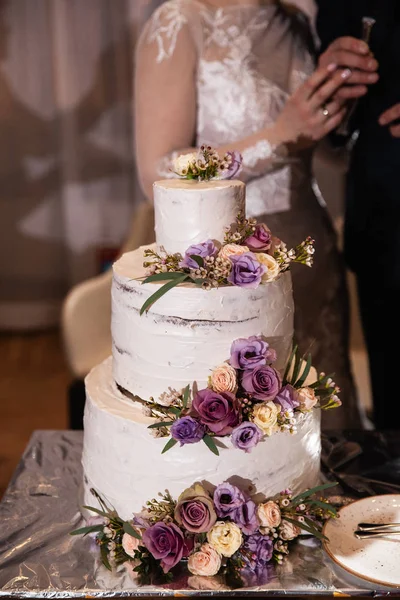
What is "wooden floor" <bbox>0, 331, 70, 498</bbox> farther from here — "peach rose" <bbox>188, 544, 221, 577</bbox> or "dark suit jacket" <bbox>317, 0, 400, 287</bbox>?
"peach rose" <bbox>188, 544, 221, 577</bbox>

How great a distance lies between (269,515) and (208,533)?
111mm

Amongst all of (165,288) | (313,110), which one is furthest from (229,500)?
(313,110)

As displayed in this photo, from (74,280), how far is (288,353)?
348 centimetres

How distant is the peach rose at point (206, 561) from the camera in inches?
48.7

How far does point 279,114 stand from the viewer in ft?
6.46

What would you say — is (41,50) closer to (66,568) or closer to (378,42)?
(378,42)

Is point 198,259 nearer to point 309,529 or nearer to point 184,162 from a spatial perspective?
point 184,162

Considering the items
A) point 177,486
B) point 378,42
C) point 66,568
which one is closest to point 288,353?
point 177,486

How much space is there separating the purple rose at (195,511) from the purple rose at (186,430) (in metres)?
0.11

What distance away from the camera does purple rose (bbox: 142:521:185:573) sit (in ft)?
4.00

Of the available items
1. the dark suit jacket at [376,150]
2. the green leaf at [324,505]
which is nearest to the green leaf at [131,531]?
the green leaf at [324,505]

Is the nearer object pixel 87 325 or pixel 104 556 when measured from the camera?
pixel 104 556

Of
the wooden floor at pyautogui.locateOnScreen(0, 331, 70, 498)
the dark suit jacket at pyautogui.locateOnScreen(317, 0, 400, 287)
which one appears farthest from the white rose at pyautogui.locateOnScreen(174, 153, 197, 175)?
the wooden floor at pyautogui.locateOnScreen(0, 331, 70, 498)

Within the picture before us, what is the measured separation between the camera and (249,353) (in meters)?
1.26
